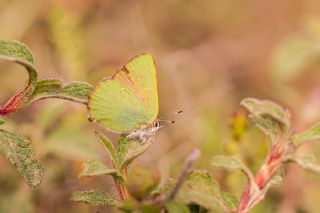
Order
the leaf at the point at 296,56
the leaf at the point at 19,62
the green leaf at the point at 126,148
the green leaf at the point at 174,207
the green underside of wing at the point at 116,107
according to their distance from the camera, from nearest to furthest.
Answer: the green leaf at the point at 174,207 → the leaf at the point at 19,62 → the green leaf at the point at 126,148 → the green underside of wing at the point at 116,107 → the leaf at the point at 296,56

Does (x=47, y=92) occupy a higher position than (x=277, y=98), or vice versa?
(x=277, y=98)

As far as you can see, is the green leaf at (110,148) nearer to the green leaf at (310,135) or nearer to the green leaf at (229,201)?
the green leaf at (229,201)

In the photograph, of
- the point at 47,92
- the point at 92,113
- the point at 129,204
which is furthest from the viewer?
the point at 92,113

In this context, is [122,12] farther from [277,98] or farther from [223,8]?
[277,98]

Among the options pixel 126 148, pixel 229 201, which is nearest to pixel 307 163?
pixel 229 201

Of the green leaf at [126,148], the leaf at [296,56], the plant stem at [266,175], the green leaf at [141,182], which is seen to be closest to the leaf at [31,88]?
the green leaf at [126,148]

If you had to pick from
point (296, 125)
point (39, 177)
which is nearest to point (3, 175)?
point (296, 125)

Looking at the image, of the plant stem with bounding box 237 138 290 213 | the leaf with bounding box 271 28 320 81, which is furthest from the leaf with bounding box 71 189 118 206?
the leaf with bounding box 271 28 320 81
